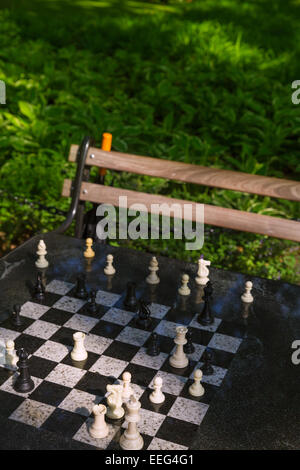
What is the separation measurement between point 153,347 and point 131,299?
54cm

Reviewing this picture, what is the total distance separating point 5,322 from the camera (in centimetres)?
336

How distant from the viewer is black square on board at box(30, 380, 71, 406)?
9.09 ft

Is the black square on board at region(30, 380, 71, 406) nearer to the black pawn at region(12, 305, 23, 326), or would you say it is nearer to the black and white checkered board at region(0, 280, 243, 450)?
the black and white checkered board at region(0, 280, 243, 450)

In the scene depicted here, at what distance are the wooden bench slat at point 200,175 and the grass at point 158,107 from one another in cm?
171

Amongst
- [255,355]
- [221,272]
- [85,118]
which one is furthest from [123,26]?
[255,355]

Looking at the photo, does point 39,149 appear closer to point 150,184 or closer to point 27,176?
point 27,176

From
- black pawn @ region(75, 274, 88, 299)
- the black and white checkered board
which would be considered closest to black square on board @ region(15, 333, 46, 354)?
the black and white checkered board

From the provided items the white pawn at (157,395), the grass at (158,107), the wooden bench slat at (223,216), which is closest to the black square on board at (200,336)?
the white pawn at (157,395)

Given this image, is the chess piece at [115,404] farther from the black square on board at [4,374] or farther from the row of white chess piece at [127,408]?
the black square on board at [4,374]

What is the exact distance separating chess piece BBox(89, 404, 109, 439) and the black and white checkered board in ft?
0.09

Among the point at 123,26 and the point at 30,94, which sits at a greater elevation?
the point at 123,26

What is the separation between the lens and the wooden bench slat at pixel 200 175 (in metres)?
4.35

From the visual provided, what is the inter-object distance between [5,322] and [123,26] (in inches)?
383

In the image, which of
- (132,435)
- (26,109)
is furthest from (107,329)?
(26,109)
